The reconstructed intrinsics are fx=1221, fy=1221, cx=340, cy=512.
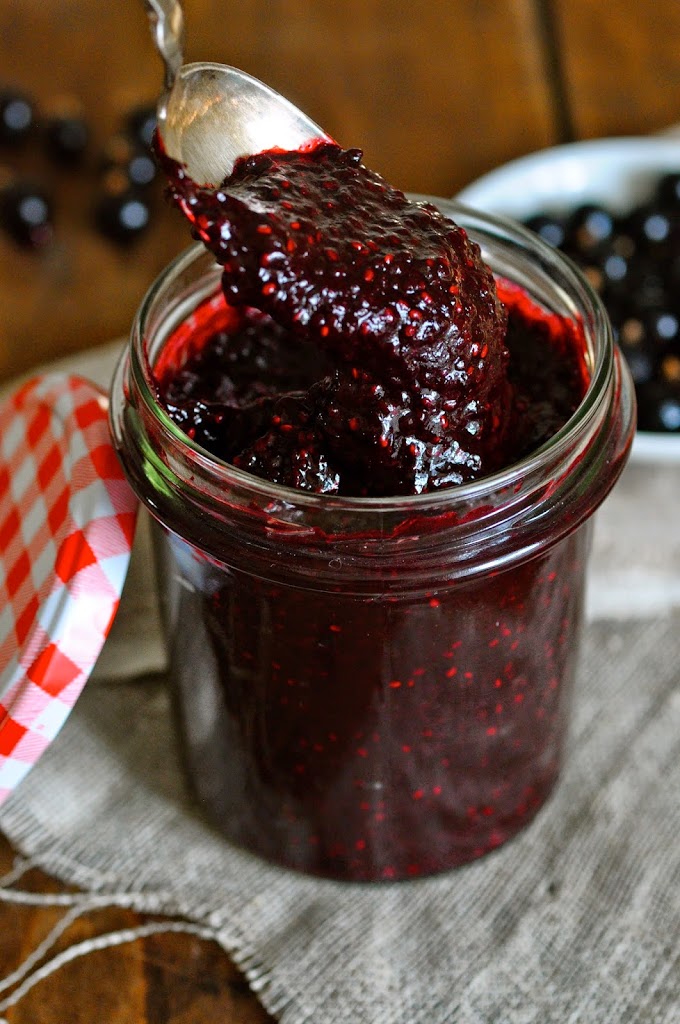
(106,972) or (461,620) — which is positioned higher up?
(461,620)

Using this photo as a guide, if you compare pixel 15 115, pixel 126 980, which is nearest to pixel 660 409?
pixel 126 980

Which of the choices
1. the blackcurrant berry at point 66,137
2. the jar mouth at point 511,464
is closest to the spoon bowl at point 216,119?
the jar mouth at point 511,464

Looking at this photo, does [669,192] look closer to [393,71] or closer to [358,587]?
[393,71]

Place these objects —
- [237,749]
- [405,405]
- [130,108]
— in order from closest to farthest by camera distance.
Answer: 1. [405,405]
2. [237,749]
3. [130,108]

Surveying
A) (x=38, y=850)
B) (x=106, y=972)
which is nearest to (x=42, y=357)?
(x=38, y=850)

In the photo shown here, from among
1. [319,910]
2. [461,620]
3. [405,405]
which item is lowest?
[319,910]

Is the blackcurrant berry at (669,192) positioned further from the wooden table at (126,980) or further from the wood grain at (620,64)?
the wooden table at (126,980)

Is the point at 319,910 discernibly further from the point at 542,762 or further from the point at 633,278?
the point at 633,278

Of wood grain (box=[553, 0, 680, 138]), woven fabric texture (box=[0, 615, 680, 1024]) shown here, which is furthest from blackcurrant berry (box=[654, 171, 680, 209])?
woven fabric texture (box=[0, 615, 680, 1024])
